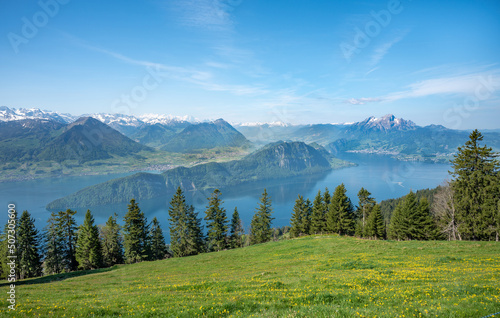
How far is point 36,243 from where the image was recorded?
47531 millimetres

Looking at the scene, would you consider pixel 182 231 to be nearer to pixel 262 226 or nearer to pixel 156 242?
pixel 156 242

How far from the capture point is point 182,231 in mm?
53562

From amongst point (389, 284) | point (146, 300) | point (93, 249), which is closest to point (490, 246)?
point (389, 284)

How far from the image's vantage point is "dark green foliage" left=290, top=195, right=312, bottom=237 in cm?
6394

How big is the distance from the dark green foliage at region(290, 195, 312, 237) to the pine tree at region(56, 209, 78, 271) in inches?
2030

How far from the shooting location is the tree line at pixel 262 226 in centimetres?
3597

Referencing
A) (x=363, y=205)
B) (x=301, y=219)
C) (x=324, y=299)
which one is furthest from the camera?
(x=301, y=219)

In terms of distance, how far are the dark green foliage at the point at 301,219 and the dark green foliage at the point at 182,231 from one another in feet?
85.9

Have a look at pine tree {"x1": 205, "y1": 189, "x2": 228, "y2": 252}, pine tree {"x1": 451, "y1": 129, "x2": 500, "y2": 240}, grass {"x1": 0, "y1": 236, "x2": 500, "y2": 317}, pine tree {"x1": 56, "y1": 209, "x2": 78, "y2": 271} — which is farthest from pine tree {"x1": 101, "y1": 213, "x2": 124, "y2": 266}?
pine tree {"x1": 451, "y1": 129, "x2": 500, "y2": 240}

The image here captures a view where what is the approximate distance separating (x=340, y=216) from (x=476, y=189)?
25.6 meters

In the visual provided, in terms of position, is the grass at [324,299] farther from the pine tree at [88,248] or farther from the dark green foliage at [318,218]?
the dark green foliage at [318,218]

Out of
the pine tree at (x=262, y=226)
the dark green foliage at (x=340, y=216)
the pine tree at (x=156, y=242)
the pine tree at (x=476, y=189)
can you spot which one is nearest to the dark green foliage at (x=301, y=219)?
the pine tree at (x=262, y=226)

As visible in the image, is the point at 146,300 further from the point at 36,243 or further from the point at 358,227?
the point at 358,227

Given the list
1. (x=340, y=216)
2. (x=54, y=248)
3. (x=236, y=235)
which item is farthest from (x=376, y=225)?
(x=54, y=248)
